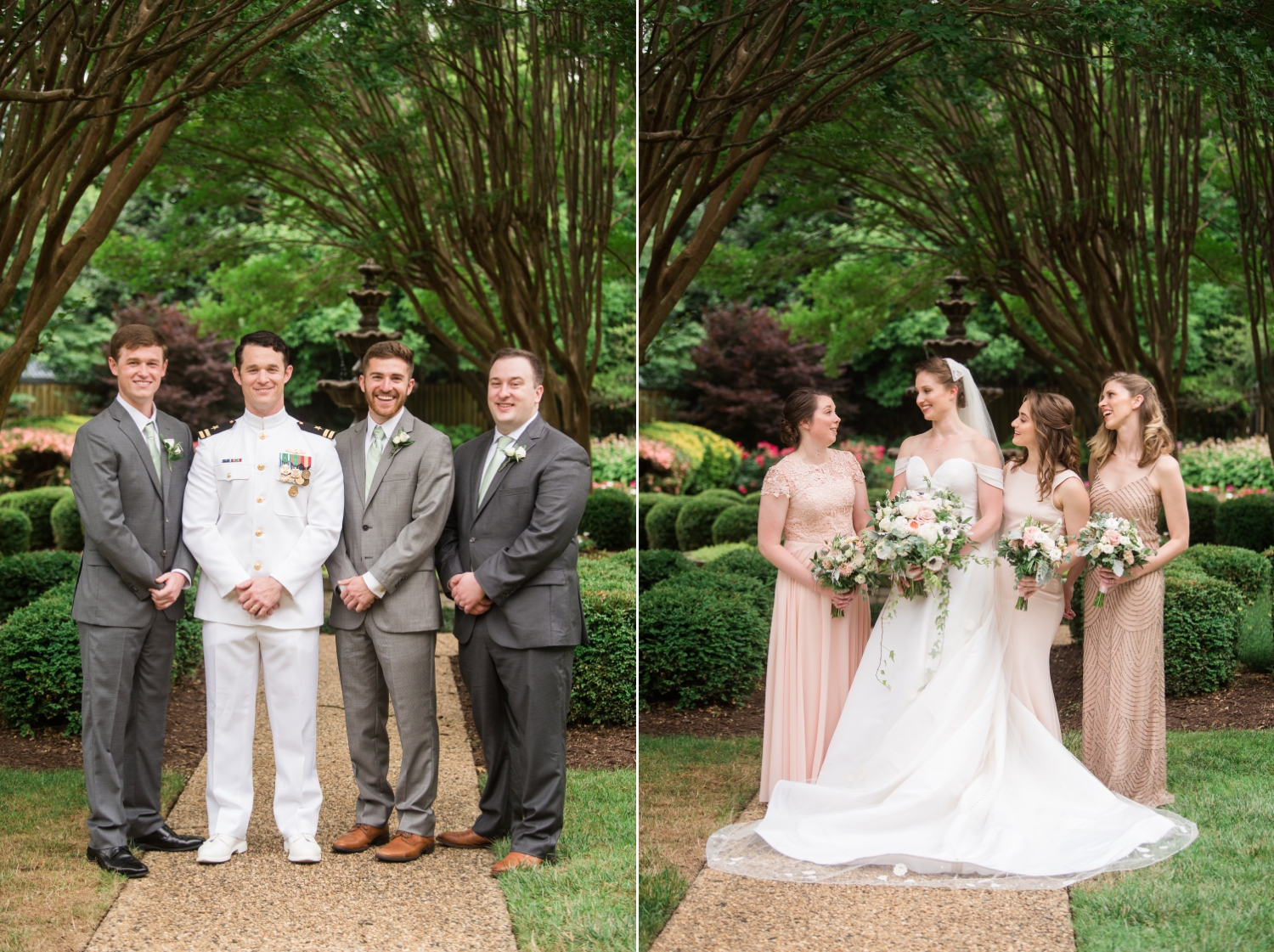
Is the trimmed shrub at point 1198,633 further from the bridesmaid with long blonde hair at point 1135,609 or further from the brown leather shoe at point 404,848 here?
the brown leather shoe at point 404,848

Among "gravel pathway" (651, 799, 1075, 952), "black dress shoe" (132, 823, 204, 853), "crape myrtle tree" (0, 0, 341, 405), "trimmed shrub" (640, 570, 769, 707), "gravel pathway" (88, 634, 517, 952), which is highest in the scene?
"crape myrtle tree" (0, 0, 341, 405)

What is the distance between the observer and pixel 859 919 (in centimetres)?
368

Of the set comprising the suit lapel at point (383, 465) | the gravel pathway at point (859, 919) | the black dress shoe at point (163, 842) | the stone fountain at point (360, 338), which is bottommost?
the gravel pathway at point (859, 919)

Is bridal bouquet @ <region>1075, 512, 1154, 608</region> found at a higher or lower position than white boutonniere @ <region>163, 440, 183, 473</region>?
lower

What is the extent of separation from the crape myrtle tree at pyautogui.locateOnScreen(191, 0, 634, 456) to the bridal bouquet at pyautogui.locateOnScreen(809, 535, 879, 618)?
3.42m

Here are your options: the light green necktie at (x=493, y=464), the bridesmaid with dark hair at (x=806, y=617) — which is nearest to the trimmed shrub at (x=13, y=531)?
the light green necktie at (x=493, y=464)

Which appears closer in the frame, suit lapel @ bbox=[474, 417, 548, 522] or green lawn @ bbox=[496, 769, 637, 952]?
green lawn @ bbox=[496, 769, 637, 952]

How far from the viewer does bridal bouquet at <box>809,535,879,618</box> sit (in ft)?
15.0

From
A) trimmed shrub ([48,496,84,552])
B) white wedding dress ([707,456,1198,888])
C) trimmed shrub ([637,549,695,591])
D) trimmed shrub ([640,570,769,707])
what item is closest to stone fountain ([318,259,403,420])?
trimmed shrub ([637,549,695,591])

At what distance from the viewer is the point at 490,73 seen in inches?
354

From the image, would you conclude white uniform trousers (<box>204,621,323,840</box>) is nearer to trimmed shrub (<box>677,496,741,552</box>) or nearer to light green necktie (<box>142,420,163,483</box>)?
light green necktie (<box>142,420,163,483</box>)

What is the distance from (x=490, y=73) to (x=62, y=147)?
11.7 feet

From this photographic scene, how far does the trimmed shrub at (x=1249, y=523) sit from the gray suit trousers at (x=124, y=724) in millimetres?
10493

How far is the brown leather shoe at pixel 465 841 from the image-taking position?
428cm
